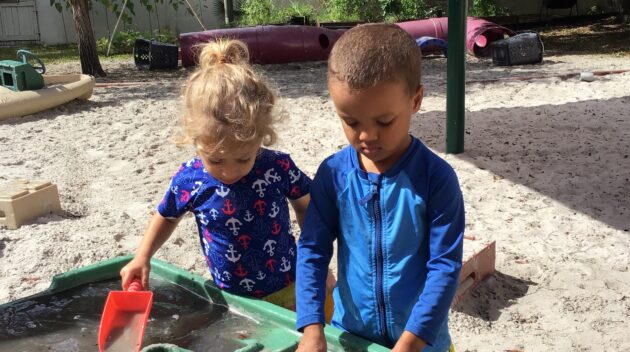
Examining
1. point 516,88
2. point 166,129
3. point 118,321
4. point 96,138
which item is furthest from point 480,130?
point 118,321

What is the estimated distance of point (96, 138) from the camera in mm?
5797

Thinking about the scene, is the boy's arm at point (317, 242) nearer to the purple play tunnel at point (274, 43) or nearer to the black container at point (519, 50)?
the black container at point (519, 50)

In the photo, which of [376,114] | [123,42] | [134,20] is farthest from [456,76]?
[134,20]

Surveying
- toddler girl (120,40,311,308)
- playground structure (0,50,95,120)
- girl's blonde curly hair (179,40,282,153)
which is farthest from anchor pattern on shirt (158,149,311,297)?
playground structure (0,50,95,120)

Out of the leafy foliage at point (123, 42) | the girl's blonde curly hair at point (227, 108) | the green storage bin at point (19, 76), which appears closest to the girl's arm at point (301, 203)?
the girl's blonde curly hair at point (227, 108)

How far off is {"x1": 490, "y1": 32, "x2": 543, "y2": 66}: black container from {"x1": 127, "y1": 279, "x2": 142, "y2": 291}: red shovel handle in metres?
7.38

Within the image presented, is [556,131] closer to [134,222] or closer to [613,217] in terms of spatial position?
[613,217]

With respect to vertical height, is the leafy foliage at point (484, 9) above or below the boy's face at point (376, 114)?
above

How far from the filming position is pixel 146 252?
2004mm

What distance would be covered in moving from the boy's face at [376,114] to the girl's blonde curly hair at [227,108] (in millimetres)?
485

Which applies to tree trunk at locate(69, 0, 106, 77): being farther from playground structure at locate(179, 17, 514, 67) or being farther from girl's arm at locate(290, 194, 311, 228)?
girl's arm at locate(290, 194, 311, 228)

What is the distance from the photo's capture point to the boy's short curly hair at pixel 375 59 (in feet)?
4.29

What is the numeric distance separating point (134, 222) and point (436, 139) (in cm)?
246

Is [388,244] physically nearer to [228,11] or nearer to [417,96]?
[417,96]
